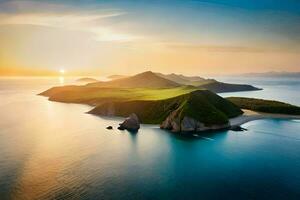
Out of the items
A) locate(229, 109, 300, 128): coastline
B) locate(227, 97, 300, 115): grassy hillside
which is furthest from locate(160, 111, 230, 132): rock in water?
locate(227, 97, 300, 115): grassy hillside

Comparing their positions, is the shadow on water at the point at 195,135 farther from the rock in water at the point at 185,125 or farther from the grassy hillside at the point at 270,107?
the grassy hillside at the point at 270,107

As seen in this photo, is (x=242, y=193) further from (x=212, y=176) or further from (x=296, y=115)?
(x=296, y=115)

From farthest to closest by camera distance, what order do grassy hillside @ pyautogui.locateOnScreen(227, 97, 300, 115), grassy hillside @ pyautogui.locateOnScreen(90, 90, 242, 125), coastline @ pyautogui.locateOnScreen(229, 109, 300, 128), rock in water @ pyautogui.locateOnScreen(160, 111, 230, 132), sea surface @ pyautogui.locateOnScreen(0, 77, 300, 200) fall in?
grassy hillside @ pyautogui.locateOnScreen(227, 97, 300, 115), coastline @ pyautogui.locateOnScreen(229, 109, 300, 128), grassy hillside @ pyautogui.locateOnScreen(90, 90, 242, 125), rock in water @ pyautogui.locateOnScreen(160, 111, 230, 132), sea surface @ pyautogui.locateOnScreen(0, 77, 300, 200)

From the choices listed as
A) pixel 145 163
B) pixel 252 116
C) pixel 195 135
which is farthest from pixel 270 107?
pixel 145 163

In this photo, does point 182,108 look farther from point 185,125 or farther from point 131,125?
point 131,125

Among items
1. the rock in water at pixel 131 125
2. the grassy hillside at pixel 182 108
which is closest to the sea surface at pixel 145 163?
the rock in water at pixel 131 125

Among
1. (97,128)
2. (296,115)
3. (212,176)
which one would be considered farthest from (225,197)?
(296,115)

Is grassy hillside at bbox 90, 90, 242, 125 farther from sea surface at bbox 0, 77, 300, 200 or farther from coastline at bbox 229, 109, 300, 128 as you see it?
sea surface at bbox 0, 77, 300, 200

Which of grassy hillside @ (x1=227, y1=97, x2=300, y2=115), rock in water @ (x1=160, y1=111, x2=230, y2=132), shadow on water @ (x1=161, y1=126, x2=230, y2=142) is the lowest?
shadow on water @ (x1=161, y1=126, x2=230, y2=142)
